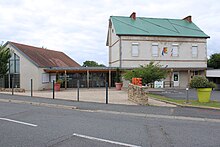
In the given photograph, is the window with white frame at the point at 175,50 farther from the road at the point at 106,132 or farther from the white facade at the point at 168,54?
the road at the point at 106,132

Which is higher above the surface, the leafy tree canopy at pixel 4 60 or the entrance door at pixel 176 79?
the leafy tree canopy at pixel 4 60

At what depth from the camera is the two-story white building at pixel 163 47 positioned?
28.6m

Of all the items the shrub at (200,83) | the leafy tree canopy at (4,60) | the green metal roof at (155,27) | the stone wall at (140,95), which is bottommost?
the stone wall at (140,95)

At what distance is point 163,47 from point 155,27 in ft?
11.6

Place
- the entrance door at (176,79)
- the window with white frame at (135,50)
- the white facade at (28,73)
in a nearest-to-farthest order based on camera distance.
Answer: the white facade at (28,73) < the window with white frame at (135,50) < the entrance door at (176,79)

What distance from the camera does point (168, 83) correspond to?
97.4 feet

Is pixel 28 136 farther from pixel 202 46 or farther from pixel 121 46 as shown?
pixel 202 46

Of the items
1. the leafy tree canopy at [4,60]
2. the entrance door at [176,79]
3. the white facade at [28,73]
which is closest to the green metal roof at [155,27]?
the entrance door at [176,79]

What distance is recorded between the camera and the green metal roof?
1159 inches

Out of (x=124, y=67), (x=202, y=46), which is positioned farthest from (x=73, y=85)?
(x=202, y=46)

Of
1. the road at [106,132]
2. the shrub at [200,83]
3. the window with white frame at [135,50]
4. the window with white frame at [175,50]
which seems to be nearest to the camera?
the road at [106,132]

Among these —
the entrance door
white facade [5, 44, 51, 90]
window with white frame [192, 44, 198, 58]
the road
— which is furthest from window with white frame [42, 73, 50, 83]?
window with white frame [192, 44, 198, 58]

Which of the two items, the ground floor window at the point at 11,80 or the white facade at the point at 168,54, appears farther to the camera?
the white facade at the point at 168,54

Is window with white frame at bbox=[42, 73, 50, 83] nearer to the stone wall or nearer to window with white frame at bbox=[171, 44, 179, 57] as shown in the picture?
the stone wall
